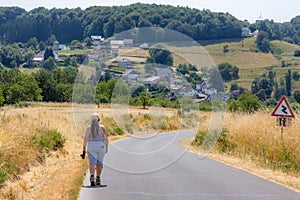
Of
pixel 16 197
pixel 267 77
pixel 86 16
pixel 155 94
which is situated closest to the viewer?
pixel 16 197

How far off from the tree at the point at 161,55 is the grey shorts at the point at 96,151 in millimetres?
11542

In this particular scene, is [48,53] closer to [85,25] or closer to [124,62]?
[85,25]

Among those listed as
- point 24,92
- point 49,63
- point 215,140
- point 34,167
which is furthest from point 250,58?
point 34,167

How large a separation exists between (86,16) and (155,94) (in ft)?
343

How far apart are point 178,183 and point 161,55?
13278 millimetres

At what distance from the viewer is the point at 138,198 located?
1084 cm

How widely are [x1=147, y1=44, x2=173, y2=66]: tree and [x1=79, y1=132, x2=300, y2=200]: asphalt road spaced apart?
7082mm

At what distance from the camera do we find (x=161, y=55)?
25547 mm

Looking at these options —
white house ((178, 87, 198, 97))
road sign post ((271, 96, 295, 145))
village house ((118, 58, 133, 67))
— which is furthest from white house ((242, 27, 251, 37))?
road sign post ((271, 96, 295, 145))

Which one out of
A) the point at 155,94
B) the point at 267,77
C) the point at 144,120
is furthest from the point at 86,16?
the point at 155,94

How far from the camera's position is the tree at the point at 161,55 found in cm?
2450

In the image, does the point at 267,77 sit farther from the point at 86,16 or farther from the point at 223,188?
the point at 223,188

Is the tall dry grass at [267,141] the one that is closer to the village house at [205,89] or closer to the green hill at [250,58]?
the village house at [205,89]

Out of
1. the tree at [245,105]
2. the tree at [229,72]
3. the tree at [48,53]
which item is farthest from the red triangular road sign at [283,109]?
the tree at [48,53]
